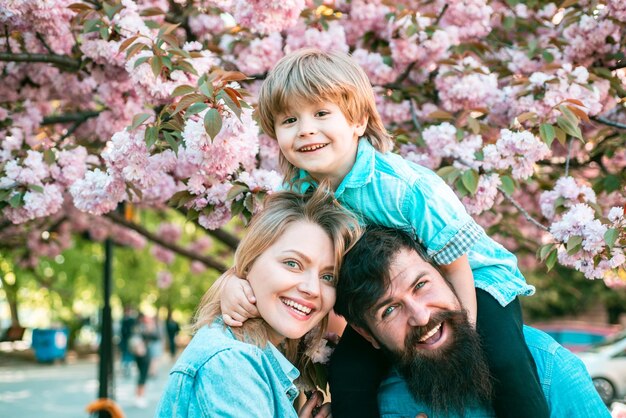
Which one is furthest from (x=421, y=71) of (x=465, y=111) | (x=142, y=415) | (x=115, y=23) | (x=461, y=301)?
(x=142, y=415)

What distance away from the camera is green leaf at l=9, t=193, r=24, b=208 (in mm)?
3605

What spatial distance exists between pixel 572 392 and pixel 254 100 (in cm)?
251

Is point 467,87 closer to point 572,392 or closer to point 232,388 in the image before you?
point 572,392

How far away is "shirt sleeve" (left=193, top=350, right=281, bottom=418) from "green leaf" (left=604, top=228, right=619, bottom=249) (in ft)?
5.54

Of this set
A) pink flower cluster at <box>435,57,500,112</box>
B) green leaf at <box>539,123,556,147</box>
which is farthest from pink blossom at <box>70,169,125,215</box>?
green leaf at <box>539,123,556,147</box>

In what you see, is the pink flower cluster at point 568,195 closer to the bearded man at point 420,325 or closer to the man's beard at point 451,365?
the bearded man at point 420,325

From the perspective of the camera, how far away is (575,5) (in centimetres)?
436

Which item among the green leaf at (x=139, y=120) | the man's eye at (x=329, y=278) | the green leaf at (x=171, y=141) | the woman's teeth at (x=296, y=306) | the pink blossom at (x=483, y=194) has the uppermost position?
the green leaf at (x=139, y=120)

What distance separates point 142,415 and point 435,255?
10715 millimetres

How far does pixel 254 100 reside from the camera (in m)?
4.32

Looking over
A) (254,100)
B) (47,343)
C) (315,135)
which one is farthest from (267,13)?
(47,343)

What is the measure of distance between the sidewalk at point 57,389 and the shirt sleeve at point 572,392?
5.73 meters

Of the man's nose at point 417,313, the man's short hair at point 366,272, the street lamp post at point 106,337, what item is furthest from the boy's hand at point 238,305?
the street lamp post at point 106,337

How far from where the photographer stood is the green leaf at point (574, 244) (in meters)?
3.22
